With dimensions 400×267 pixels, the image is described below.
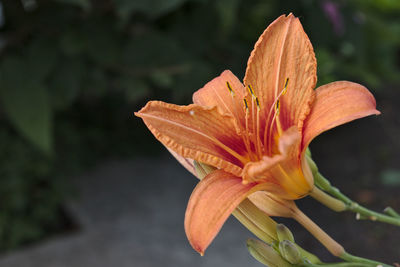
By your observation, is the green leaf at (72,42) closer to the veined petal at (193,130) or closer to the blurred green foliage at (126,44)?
the blurred green foliage at (126,44)

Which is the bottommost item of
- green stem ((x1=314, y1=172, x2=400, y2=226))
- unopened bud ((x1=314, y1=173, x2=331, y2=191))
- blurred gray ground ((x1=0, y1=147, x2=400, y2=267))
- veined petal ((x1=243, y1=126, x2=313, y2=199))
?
blurred gray ground ((x1=0, y1=147, x2=400, y2=267))

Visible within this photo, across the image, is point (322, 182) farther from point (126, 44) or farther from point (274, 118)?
point (126, 44)

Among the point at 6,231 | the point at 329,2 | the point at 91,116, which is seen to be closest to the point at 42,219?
the point at 6,231

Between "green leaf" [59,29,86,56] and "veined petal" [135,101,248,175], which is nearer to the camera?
"veined petal" [135,101,248,175]

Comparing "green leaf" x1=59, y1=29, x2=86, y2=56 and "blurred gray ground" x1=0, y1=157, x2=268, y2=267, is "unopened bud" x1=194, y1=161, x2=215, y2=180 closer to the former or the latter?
"green leaf" x1=59, y1=29, x2=86, y2=56

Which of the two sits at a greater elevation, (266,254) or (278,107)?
(278,107)

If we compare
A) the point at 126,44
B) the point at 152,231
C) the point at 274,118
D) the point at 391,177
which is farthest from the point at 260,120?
the point at 391,177

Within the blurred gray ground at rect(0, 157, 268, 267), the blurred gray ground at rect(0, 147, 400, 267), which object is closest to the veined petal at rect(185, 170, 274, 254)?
the blurred gray ground at rect(0, 147, 400, 267)

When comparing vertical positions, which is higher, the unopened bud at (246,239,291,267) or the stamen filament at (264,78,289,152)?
the stamen filament at (264,78,289,152)
